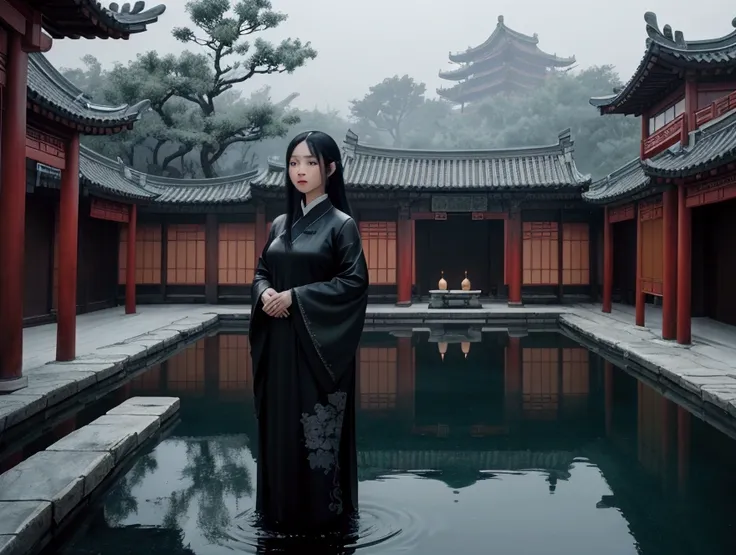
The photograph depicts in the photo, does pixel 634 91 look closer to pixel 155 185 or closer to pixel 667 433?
pixel 667 433

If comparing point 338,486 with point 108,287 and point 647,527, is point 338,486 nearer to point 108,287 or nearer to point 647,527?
point 647,527

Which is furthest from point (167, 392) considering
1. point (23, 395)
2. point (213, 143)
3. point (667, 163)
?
point (213, 143)

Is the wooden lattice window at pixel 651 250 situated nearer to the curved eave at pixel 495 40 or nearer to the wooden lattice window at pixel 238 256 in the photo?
the wooden lattice window at pixel 238 256

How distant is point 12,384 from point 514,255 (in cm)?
1421

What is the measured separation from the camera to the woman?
3.36m

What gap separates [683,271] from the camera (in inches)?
430

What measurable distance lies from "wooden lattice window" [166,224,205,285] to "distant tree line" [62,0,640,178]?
26.4ft

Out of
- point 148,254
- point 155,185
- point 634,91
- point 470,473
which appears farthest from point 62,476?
point 155,185

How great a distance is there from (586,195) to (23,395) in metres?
15.2

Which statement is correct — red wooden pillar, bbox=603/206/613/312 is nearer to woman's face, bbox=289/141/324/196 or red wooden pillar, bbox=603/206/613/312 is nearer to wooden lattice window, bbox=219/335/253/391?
wooden lattice window, bbox=219/335/253/391

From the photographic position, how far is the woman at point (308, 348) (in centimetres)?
336

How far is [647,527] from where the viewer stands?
382cm

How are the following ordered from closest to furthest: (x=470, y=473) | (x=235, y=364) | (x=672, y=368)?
(x=470, y=473)
(x=672, y=368)
(x=235, y=364)

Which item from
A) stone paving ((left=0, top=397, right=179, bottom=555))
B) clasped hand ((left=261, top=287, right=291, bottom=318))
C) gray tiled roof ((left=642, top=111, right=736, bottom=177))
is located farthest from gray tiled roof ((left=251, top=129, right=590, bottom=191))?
clasped hand ((left=261, top=287, right=291, bottom=318))
